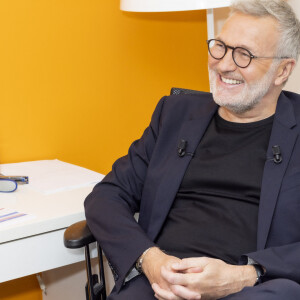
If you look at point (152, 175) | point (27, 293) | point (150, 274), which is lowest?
point (27, 293)

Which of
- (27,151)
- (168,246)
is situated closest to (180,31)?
(27,151)

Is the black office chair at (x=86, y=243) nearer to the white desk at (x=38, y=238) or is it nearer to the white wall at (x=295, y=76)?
the white desk at (x=38, y=238)

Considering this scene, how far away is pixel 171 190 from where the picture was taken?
72.4 inches

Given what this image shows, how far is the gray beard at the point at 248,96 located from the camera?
1.83 meters

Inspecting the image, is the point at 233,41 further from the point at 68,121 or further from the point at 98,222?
the point at 68,121

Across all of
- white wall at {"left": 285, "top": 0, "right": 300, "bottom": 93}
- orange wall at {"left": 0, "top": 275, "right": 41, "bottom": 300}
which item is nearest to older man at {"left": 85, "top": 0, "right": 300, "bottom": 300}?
white wall at {"left": 285, "top": 0, "right": 300, "bottom": 93}

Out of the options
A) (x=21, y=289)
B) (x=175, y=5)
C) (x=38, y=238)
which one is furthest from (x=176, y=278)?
(x=21, y=289)

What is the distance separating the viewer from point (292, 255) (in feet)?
5.09

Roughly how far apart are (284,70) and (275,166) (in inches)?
14.2

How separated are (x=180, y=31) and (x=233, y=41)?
1.18 metres

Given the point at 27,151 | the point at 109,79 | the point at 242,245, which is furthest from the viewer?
A: the point at 109,79

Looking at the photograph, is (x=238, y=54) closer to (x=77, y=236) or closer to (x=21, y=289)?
(x=77, y=236)

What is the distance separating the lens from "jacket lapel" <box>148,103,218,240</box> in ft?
6.00

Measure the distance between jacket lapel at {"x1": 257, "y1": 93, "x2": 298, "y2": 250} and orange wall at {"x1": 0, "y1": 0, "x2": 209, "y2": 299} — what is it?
1.07 m
